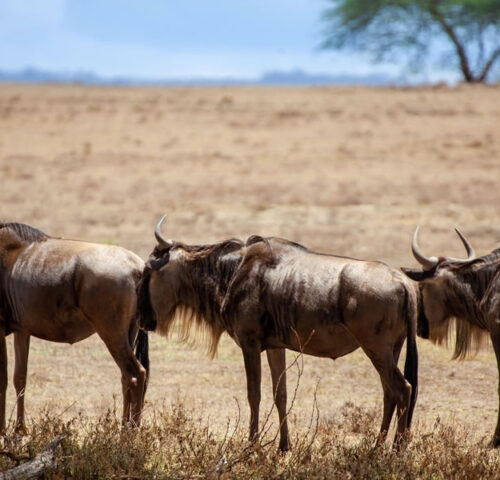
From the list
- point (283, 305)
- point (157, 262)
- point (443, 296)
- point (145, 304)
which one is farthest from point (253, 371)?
point (443, 296)

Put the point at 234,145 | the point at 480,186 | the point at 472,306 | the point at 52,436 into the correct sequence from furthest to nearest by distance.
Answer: the point at 234,145
the point at 480,186
the point at 472,306
the point at 52,436

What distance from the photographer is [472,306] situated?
777cm

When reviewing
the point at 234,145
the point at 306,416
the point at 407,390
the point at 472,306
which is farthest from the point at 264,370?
the point at 234,145

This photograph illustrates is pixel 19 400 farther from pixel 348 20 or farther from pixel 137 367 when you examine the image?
pixel 348 20

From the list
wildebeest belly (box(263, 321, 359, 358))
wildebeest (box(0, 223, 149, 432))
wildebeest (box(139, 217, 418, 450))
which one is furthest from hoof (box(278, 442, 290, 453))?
wildebeest (box(0, 223, 149, 432))

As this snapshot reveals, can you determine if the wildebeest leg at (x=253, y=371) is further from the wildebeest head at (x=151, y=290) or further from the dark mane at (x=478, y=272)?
the dark mane at (x=478, y=272)

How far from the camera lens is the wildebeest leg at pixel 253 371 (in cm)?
675

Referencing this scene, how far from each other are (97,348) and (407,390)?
4857mm

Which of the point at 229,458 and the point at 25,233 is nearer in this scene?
the point at 229,458

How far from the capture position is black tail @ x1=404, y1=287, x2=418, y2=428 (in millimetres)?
6535

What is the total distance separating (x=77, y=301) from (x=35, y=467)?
5.33ft

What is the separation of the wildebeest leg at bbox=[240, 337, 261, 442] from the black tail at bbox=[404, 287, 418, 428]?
103 centimetres

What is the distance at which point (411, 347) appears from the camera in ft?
21.6

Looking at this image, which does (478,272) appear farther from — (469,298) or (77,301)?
(77,301)
